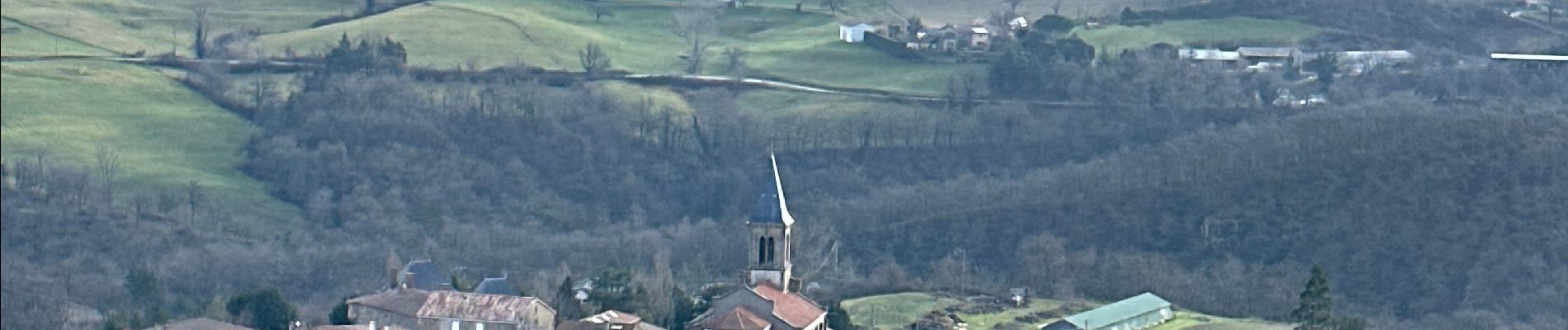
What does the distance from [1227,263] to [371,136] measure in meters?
29.0

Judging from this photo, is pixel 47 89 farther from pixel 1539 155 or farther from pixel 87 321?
pixel 1539 155

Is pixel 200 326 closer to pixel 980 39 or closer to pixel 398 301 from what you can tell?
pixel 398 301

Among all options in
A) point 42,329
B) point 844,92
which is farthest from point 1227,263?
point 42,329

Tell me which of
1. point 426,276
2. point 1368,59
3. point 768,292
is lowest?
point 426,276

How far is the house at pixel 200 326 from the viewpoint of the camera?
316 ft

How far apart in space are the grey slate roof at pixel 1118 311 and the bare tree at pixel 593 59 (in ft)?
110

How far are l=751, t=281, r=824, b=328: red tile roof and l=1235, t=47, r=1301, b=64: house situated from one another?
43.0m

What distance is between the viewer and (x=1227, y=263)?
120 meters

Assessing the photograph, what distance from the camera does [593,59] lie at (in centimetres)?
14338

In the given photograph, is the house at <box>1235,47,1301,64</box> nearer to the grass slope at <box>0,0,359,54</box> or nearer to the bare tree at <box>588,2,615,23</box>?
the bare tree at <box>588,2,615,23</box>

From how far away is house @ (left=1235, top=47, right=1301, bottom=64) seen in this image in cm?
14400

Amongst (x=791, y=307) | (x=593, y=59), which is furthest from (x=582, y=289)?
→ (x=593, y=59)

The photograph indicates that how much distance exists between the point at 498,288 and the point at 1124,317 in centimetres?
1378

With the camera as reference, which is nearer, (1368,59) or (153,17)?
(153,17)
